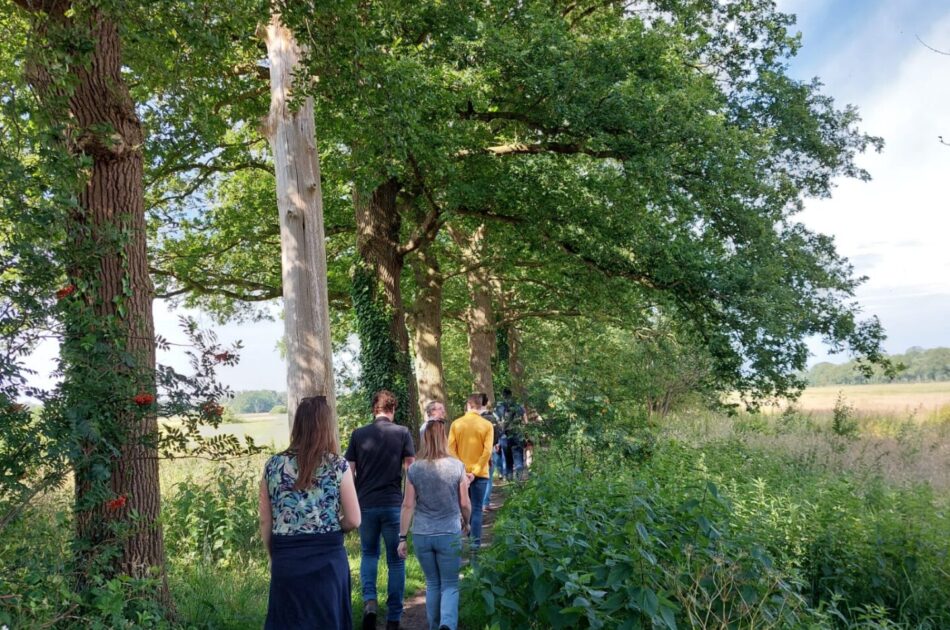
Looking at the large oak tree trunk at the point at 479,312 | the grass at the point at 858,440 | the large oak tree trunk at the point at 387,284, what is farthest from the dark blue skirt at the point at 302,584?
the large oak tree trunk at the point at 479,312

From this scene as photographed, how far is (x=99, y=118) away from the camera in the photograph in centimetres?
671

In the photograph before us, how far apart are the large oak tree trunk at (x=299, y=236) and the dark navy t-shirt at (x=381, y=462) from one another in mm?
2939

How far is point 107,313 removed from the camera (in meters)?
6.48

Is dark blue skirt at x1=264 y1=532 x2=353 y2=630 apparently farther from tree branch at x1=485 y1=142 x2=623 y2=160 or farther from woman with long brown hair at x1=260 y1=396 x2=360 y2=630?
tree branch at x1=485 y1=142 x2=623 y2=160

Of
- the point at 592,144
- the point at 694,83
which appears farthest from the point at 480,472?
the point at 694,83

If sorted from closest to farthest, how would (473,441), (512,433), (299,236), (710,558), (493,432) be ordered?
1. (710,558)
2. (473,441)
3. (493,432)
4. (299,236)
5. (512,433)

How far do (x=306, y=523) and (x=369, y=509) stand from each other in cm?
252

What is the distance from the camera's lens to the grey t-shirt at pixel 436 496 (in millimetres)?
6469

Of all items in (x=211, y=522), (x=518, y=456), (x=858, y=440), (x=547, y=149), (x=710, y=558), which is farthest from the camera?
(x=518, y=456)

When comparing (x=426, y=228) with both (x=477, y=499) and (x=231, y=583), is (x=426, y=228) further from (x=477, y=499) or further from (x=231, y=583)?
(x=231, y=583)

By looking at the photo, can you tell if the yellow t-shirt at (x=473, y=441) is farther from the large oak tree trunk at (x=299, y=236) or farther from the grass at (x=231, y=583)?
the large oak tree trunk at (x=299, y=236)

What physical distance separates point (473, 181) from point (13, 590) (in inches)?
491

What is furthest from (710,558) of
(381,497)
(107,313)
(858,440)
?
(858,440)

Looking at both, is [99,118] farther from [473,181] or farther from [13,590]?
[473,181]
